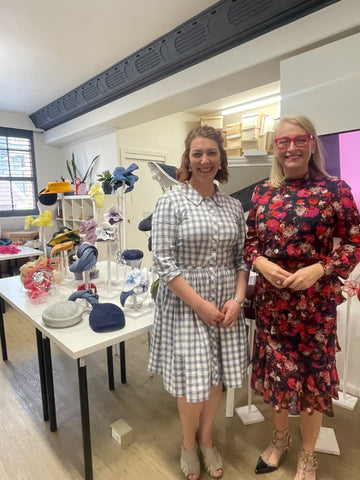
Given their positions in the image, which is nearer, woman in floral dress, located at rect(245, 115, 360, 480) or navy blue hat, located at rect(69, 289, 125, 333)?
woman in floral dress, located at rect(245, 115, 360, 480)

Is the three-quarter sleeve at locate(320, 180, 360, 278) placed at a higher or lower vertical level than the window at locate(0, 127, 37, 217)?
lower

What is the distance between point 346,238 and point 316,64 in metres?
1.26

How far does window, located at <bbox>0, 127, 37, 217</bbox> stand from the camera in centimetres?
500

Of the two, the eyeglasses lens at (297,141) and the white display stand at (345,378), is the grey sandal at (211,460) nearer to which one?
the white display stand at (345,378)

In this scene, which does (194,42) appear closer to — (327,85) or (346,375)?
(327,85)

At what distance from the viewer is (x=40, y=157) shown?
535 centimetres

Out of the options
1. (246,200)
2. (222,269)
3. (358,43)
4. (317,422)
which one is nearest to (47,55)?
(246,200)

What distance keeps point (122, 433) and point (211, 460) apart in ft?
1.55

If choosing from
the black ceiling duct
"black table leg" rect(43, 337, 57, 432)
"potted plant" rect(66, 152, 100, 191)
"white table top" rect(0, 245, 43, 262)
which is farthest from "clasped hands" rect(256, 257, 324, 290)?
"potted plant" rect(66, 152, 100, 191)

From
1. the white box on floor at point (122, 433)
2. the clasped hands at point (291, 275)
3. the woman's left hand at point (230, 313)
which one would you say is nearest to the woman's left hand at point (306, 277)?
the clasped hands at point (291, 275)

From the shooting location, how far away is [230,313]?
1230 mm

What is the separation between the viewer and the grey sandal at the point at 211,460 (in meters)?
1.39

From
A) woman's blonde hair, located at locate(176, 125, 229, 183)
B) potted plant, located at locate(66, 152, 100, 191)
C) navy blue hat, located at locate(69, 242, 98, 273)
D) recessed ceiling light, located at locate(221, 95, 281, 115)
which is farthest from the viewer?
potted plant, located at locate(66, 152, 100, 191)

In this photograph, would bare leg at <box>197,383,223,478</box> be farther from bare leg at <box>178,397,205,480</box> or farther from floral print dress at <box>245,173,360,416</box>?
floral print dress at <box>245,173,360,416</box>
